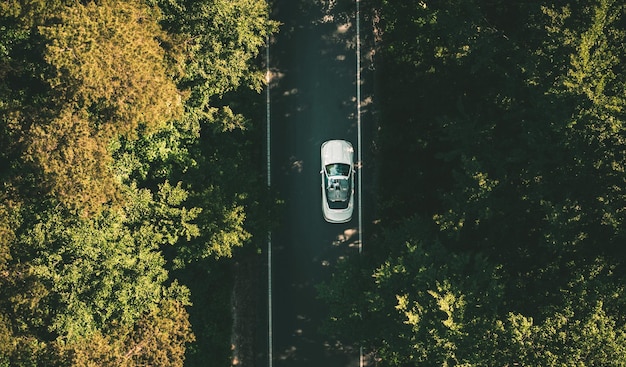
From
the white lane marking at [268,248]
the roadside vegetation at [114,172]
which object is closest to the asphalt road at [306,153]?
the white lane marking at [268,248]

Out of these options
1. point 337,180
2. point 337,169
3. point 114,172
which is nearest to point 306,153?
point 337,169

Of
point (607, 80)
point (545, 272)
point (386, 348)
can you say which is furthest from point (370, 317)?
point (607, 80)

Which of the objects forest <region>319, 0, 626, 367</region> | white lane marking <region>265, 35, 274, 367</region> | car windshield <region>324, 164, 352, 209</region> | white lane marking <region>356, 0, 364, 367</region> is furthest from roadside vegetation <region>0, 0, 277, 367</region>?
forest <region>319, 0, 626, 367</region>

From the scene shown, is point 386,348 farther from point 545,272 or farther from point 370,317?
point 545,272

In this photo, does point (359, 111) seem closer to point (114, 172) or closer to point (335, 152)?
point (335, 152)

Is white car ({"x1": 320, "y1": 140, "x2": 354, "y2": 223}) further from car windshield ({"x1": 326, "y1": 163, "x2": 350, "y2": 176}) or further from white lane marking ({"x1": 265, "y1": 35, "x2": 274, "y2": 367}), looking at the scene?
white lane marking ({"x1": 265, "y1": 35, "x2": 274, "y2": 367})
